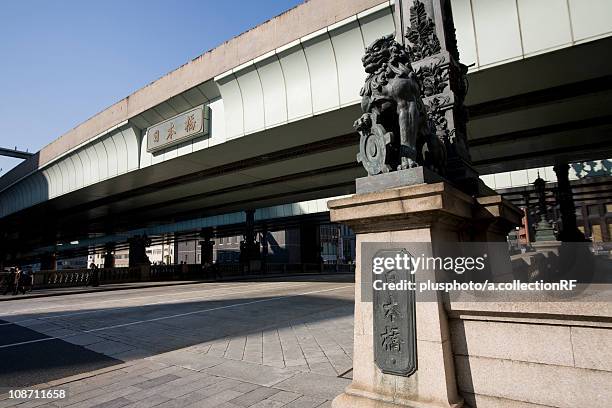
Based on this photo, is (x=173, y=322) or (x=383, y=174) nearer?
(x=383, y=174)

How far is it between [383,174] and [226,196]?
27.3 metres

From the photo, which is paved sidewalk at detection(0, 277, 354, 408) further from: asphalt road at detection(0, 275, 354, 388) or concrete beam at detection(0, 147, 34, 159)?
concrete beam at detection(0, 147, 34, 159)

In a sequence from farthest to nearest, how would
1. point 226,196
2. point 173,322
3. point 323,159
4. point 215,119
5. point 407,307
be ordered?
point 226,196 → point 323,159 → point 215,119 → point 173,322 → point 407,307

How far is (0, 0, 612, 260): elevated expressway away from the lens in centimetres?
941

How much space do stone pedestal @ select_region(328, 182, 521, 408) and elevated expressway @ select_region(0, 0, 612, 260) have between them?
27.0ft

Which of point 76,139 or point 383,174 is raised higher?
point 76,139

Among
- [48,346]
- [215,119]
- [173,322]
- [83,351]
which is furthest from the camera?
[215,119]

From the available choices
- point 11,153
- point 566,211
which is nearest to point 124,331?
point 566,211

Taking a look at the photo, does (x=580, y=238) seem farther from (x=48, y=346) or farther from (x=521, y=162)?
(x=48, y=346)

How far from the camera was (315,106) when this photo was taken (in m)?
12.7

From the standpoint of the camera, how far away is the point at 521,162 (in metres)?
20.6

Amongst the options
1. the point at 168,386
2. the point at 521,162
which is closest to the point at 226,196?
the point at 521,162

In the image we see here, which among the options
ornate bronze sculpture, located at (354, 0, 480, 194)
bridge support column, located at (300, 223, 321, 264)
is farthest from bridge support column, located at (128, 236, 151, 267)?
ornate bronze sculpture, located at (354, 0, 480, 194)

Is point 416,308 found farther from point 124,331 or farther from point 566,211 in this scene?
point 566,211
